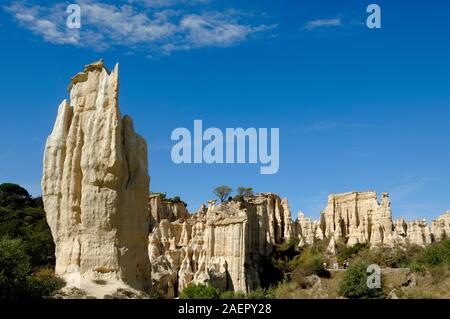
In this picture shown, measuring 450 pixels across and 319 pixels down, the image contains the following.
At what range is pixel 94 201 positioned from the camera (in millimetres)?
20375

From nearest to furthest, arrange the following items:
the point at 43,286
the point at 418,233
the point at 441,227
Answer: the point at 43,286, the point at 418,233, the point at 441,227

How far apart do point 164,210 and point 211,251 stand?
19451mm

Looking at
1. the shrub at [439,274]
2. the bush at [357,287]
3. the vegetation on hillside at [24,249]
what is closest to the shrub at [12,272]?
the vegetation on hillside at [24,249]

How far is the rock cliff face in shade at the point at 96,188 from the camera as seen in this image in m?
20.3

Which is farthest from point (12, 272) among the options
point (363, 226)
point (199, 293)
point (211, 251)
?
point (363, 226)

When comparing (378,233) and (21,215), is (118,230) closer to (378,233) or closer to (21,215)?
(21,215)

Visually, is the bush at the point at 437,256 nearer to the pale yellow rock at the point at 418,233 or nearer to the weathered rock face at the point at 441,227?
the pale yellow rock at the point at 418,233

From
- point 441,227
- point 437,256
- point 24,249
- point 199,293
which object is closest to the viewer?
point 24,249

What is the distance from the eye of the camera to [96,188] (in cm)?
2038

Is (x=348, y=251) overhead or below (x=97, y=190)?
below

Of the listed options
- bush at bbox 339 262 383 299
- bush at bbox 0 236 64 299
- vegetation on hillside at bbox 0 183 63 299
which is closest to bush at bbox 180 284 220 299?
bush at bbox 339 262 383 299

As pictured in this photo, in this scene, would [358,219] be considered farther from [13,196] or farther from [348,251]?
[13,196]
